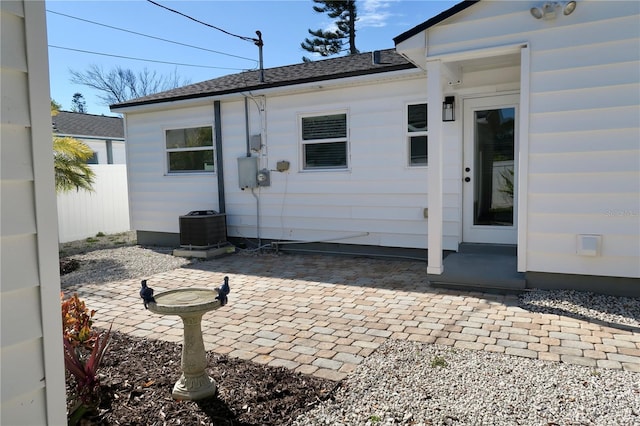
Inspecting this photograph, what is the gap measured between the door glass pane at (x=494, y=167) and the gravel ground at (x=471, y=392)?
142 inches

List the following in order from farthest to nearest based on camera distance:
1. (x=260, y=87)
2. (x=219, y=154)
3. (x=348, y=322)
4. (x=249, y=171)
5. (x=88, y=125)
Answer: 1. (x=88, y=125)
2. (x=219, y=154)
3. (x=249, y=171)
4. (x=260, y=87)
5. (x=348, y=322)

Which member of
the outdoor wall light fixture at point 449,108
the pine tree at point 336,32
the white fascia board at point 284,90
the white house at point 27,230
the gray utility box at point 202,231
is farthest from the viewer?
the pine tree at point 336,32

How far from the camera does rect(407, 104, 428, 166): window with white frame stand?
7125 millimetres

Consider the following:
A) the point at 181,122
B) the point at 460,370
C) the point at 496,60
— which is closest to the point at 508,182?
the point at 496,60

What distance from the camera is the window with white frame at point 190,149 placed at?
936 centimetres

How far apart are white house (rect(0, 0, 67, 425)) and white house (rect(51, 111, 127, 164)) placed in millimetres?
19513

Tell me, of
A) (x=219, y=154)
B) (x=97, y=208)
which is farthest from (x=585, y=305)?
(x=97, y=208)

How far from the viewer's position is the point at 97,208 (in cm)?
1181

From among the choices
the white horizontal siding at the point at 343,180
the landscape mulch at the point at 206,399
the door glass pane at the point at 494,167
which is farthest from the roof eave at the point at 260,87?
the landscape mulch at the point at 206,399

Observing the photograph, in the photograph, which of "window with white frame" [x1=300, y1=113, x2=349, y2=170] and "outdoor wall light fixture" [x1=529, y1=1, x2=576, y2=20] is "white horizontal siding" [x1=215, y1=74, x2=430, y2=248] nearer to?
"window with white frame" [x1=300, y1=113, x2=349, y2=170]

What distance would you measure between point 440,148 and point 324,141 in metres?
2.85

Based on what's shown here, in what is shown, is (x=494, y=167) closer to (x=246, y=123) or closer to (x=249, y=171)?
(x=249, y=171)

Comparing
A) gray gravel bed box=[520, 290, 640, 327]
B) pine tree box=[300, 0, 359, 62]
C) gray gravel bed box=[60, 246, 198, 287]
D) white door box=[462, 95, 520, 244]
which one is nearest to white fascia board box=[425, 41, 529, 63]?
white door box=[462, 95, 520, 244]

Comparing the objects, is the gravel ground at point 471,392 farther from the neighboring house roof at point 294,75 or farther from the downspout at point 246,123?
the downspout at point 246,123
